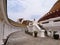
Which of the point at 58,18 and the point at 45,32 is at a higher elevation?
the point at 58,18

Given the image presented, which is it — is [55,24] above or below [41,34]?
above

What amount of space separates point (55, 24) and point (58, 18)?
0.39 metres

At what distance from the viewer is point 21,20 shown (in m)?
28.2

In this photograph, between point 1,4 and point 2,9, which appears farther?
point 2,9

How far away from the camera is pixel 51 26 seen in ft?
27.7

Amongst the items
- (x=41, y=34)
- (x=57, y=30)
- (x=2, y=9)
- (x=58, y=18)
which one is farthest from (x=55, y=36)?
(x=2, y=9)

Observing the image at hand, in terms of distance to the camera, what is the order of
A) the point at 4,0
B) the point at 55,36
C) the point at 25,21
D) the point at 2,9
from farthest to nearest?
the point at 25,21, the point at 55,36, the point at 2,9, the point at 4,0

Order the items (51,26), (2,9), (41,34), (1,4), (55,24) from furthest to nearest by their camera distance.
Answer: (41,34)
(51,26)
(55,24)
(2,9)
(1,4)

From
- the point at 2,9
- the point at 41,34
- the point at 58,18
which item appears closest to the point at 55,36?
the point at 58,18

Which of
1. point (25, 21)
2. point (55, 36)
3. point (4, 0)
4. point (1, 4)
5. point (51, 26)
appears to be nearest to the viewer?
A: point (4, 0)

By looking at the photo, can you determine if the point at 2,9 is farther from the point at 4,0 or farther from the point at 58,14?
the point at 58,14

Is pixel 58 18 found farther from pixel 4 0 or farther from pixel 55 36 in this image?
pixel 4 0

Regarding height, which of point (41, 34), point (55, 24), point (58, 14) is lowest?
point (41, 34)

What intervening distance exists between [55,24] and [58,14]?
733mm
